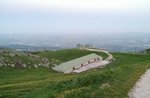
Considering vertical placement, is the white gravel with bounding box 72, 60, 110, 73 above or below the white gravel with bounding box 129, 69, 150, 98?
below

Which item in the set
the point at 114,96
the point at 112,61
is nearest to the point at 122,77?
the point at 114,96

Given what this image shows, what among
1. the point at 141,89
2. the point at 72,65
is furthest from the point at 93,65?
the point at 141,89

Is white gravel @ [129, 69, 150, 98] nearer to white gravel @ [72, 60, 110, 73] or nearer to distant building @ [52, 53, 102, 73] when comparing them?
white gravel @ [72, 60, 110, 73]

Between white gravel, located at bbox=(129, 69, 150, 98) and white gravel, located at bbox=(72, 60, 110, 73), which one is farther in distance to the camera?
white gravel, located at bbox=(72, 60, 110, 73)

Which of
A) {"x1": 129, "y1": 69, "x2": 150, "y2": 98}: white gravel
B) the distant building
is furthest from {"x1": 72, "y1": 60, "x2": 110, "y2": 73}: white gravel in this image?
{"x1": 129, "y1": 69, "x2": 150, "y2": 98}: white gravel

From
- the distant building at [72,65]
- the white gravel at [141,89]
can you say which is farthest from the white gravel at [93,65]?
the white gravel at [141,89]

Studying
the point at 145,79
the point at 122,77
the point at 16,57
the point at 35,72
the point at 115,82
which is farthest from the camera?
the point at 16,57

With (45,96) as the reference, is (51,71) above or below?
below

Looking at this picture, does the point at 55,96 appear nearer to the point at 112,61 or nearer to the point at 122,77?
the point at 122,77

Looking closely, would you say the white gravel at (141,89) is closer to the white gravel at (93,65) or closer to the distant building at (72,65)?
the white gravel at (93,65)
